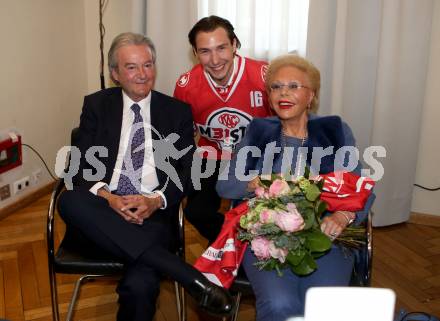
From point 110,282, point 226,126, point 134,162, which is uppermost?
point 226,126

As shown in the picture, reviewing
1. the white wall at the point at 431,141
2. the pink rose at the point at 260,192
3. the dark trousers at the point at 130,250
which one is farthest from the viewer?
the white wall at the point at 431,141

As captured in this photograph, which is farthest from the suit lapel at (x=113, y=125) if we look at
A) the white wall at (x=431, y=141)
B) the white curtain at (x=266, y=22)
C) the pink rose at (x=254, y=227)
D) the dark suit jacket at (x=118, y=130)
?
the white wall at (x=431, y=141)

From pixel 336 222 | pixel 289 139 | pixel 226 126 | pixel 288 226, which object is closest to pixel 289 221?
pixel 288 226

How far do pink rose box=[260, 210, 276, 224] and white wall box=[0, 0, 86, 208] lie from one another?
2.15 m

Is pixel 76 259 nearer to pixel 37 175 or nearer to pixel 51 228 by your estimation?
pixel 51 228

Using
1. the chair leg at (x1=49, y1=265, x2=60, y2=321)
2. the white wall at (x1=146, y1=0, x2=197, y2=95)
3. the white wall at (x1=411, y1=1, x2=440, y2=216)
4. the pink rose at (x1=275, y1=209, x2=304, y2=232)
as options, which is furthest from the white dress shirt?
the white wall at (x1=411, y1=1, x2=440, y2=216)

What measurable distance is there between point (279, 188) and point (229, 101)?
0.82 metres

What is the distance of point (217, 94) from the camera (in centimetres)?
233

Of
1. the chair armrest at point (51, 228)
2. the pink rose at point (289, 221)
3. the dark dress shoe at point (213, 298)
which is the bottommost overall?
the dark dress shoe at point (213, 298)

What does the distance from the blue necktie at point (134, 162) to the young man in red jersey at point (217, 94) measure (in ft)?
0.98

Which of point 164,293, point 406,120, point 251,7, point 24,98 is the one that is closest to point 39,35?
point 24,98

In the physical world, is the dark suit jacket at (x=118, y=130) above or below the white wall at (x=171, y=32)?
below

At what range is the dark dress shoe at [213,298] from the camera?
1.71 m

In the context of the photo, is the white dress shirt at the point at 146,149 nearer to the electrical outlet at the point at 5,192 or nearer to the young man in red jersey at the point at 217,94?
the young man in red jersey at the point at 217,94
